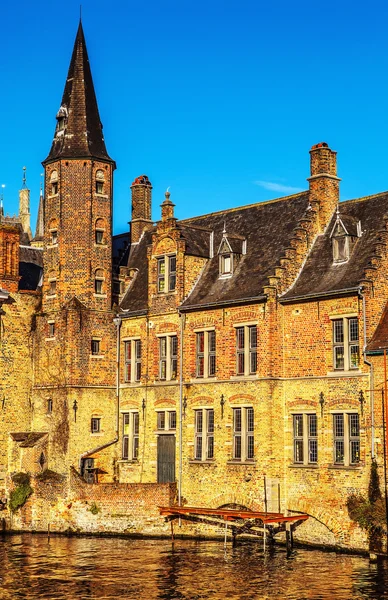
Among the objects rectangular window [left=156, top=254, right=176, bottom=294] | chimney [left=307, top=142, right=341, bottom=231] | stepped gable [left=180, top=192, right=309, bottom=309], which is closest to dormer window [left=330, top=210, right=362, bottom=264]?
chimney [left=307, top=142, right=341, bottom=231]

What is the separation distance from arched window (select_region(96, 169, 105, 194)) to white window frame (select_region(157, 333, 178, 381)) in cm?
767

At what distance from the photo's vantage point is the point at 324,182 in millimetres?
40344

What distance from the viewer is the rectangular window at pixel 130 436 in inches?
1709

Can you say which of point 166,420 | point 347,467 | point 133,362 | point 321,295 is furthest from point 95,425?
point 347,467

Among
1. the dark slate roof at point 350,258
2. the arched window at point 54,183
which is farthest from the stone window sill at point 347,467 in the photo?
the arched window at point 54,183

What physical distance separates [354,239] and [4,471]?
18.7m

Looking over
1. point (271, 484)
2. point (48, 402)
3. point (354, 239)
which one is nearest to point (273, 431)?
point (271, 484)

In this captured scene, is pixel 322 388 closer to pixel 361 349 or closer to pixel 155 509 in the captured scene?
pixel 361 349

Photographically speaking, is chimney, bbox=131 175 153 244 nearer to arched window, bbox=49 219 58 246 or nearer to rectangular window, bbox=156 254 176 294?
A: arched window, bbox=49 219 58 246

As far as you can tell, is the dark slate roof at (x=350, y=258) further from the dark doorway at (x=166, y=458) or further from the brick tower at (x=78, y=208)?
the brick tower at (x=78, y=208)

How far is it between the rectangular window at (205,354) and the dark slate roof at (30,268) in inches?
417

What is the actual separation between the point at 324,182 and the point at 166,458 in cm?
1328

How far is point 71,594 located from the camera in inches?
1070

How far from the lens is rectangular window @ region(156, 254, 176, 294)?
42781mm
